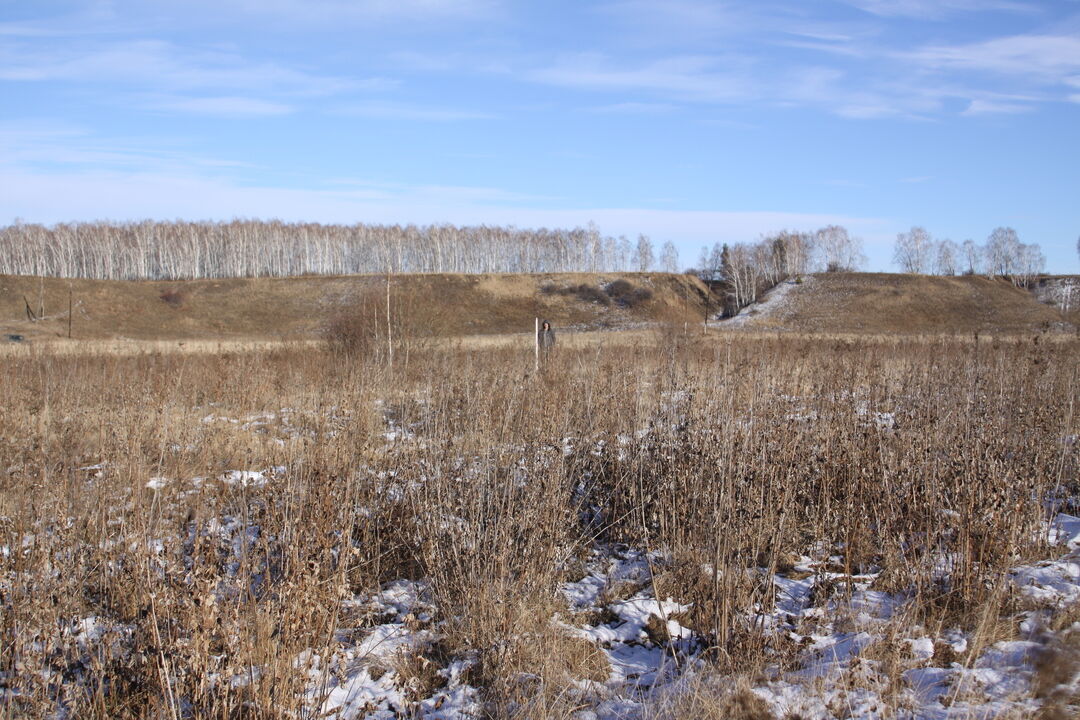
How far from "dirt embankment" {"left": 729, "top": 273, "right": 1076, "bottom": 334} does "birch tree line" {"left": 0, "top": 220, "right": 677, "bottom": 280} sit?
35.8 meters

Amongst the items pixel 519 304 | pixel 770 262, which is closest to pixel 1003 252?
pixel 770 262

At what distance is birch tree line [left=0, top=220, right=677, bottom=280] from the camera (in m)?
74.4

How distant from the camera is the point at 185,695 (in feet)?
9.87

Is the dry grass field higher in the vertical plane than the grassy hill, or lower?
lower

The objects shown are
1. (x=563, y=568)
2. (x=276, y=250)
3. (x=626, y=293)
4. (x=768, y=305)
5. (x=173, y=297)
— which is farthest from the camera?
(x=276, y=250)

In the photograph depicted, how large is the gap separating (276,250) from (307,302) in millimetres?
21142

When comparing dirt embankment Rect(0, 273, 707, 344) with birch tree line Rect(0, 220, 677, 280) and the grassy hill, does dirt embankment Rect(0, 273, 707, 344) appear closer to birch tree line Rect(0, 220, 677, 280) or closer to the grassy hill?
the grassy hill

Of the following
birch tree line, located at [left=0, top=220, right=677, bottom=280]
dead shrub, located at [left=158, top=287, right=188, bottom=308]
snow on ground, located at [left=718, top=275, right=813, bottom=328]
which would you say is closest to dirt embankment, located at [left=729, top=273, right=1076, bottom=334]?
snow on ground, located at [left=718, top=275, right=813, bottom=328]

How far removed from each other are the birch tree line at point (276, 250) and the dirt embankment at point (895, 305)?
35.8 meters

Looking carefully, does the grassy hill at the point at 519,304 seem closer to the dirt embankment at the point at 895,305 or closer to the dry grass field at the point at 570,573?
the dirt embankment at the point at 895,305

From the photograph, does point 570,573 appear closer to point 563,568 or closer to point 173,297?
point 563,568

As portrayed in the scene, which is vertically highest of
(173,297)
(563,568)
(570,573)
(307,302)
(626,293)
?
(626,293)

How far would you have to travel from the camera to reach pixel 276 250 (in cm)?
7706

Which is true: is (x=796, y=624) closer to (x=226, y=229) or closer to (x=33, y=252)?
(x=226, y=229)
